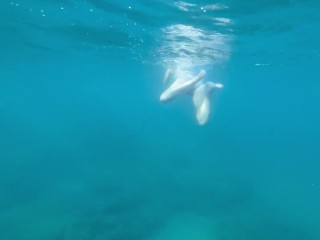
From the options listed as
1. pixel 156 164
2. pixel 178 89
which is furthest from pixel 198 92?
pixel 156 164

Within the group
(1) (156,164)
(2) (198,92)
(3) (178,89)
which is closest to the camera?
(3) (178,89)

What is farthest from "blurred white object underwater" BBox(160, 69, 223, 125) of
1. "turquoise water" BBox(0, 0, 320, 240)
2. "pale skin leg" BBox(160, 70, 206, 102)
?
"turquoise water" BBox(0, 0, 320, 240)

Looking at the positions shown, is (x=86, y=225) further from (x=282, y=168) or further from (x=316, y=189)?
(x=282, y=168)

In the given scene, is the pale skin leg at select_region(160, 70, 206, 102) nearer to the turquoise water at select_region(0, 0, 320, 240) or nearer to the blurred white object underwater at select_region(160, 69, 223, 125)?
the blurred white object underwater at select_region(160, 69, 223, 125)

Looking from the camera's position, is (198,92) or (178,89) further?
(198,92)

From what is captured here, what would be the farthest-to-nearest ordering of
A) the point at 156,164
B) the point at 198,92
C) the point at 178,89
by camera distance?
1. the point at 156,164
2. the point at 198,92
3. the point at 178,89

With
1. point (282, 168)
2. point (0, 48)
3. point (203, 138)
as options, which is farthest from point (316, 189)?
point (0, 48)

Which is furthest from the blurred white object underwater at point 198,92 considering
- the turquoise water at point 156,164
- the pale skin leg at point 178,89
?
the turquoise water at point 156,164

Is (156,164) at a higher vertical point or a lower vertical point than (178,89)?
higher

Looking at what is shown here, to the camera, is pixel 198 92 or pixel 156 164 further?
pixel 156 164

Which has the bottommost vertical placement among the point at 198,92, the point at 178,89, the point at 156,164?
the point at 178,89

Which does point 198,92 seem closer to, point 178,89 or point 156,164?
point 178,89

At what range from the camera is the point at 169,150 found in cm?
2934

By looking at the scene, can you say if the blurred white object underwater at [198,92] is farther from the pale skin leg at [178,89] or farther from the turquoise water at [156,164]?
the turquoise water at [156,164]
